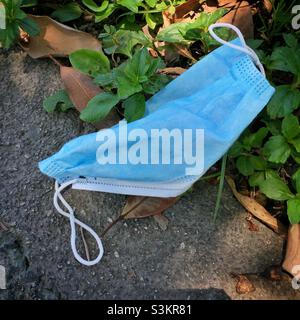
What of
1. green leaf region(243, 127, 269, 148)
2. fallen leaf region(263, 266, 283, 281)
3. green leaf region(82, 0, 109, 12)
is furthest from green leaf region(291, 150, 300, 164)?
green leaf region(82, 0, 109, 12)

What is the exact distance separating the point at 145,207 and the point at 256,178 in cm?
36

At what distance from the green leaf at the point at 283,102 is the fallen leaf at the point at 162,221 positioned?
46 cm

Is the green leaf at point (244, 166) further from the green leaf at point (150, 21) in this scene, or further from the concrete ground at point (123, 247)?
the green leaf at point (150, 21)

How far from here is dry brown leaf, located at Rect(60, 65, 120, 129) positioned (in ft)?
5.38

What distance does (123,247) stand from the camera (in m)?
1.51

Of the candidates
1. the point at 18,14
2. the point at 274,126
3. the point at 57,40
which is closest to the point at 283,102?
the point at 274,126

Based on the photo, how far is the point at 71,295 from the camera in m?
1.45

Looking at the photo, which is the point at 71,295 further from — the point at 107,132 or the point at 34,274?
the point at 107,132

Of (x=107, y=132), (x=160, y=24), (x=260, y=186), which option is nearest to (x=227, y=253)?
(x=260, y=186)

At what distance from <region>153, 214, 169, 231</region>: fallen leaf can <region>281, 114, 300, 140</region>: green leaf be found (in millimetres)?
447

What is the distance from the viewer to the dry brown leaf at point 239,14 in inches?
67.8

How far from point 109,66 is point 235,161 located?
0.52 m

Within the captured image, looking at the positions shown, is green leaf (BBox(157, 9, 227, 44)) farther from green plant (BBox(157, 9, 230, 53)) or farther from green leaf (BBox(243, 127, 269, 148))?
green leaf (BBox(243, 127, 269, 148))

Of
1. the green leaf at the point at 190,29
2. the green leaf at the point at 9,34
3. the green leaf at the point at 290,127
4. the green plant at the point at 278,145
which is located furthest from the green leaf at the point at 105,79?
the green leaf at the point at 290,127
